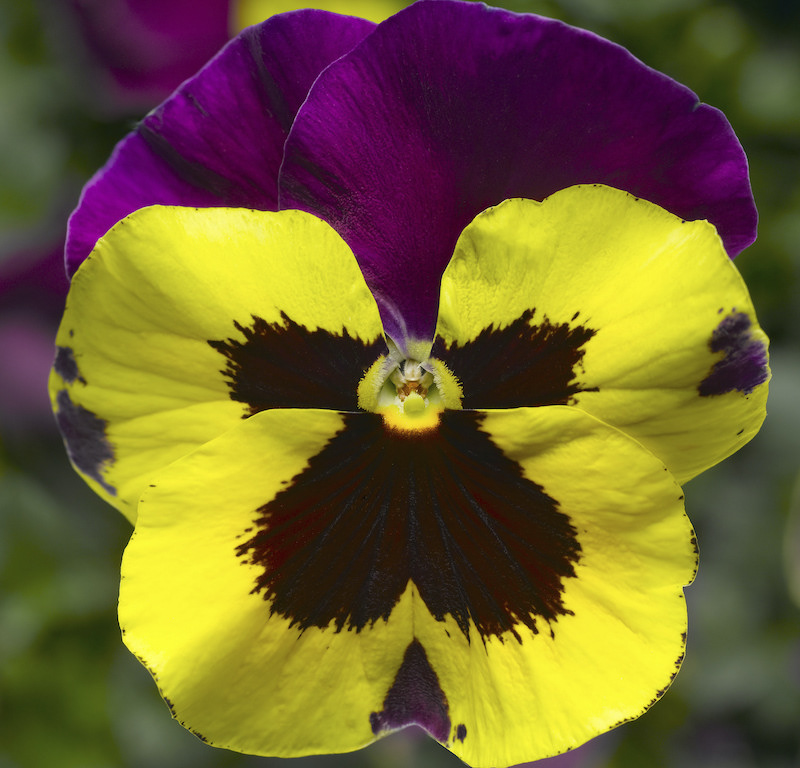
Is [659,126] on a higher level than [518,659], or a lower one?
higher

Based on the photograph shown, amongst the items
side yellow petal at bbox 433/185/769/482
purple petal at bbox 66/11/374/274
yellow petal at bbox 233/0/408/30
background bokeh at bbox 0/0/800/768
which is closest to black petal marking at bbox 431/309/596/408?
side yellow petal at bbox 433/185/769/482

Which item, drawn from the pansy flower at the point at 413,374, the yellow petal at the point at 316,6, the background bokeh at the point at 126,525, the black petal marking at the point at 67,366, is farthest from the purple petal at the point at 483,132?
the background bokeh at the point at 126,525

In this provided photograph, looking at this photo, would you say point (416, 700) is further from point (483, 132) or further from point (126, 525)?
point (126, 525)

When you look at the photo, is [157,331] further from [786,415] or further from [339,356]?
→ [786,415]

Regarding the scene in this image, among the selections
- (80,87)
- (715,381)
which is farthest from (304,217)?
(80,87)

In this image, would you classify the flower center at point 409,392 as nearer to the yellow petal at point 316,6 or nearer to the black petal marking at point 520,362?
the black petal marking at point 520,362

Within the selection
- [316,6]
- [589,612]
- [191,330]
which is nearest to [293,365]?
[191,330]

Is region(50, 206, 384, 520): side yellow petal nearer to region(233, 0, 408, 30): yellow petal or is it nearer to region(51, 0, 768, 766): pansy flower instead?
region(51, 0, 768, 766): pansy flower
